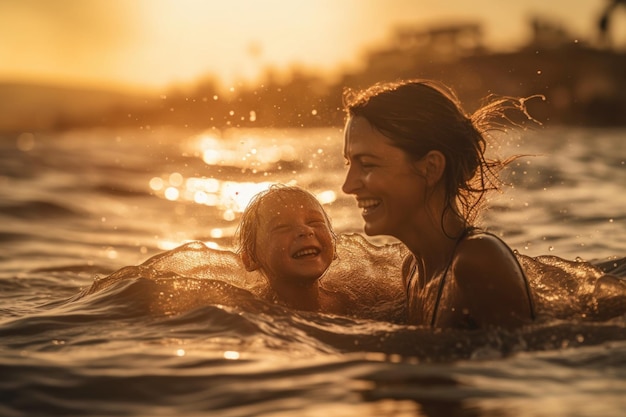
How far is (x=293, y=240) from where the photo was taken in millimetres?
6676

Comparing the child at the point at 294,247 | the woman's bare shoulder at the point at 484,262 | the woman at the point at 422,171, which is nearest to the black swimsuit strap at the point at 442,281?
the woman at the point at 422,171

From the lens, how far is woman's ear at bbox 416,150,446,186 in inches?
224

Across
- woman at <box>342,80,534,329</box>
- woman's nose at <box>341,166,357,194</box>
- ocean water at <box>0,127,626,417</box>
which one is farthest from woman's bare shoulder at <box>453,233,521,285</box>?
woman's nose at <box>341,166,357,194</box>

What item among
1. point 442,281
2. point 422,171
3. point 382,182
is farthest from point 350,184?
point 442,281

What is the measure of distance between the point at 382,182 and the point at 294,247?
3.50ft

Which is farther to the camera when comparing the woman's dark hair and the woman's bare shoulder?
the woman's dark hair

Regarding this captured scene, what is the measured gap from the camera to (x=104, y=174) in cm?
3005

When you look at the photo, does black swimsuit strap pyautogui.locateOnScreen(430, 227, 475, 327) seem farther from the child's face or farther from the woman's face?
the child's face

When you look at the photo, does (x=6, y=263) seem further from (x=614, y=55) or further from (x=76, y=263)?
(x=614, y=55)

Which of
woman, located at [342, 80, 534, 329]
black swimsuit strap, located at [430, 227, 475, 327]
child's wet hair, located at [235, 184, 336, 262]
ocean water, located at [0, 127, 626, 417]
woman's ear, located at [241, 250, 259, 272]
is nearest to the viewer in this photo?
ocean water, located at [0, 127, 626, 417]

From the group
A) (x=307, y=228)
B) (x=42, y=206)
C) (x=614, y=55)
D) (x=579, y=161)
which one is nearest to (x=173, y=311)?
(x=307, y=228)

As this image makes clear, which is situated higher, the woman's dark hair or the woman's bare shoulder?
the woman's dark hair

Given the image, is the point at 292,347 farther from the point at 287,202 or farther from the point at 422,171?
the point at 287,202

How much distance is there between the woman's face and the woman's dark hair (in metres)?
0.06
